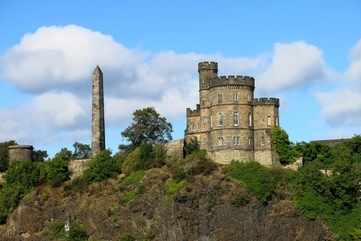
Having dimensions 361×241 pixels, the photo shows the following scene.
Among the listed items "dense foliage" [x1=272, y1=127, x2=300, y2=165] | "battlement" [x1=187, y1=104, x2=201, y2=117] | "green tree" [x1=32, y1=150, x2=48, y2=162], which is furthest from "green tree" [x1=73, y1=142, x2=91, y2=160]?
"dense foliage" [x1=272, y1=127, x2=300, y2=165]

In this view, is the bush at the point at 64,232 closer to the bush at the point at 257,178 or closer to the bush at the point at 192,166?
the bush at the point at 192,166

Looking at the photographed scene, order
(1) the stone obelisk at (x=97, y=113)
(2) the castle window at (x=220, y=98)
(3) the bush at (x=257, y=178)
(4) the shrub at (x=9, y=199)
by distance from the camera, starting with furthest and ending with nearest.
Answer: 1. (1) the stone obelisk at (x=97, y=113)
2. (4) the shrub at (x=9, y=199)
3. (2) the castle window at (x=220, y=98)
4. (3) the bush at (x=257, y=178)

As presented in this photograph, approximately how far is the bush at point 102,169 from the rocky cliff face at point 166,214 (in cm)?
88

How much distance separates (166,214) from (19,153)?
1916 centimetres

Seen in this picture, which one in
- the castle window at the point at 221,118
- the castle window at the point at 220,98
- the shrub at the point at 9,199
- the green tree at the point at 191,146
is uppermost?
the castle window at the point at 220,98

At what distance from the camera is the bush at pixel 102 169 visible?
76875 millimetres

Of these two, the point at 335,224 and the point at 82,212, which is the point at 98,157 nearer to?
the point at 82,212

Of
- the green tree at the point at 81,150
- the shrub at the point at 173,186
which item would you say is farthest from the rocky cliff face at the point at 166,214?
the green tree at the point at 81,150

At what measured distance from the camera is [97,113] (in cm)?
8250

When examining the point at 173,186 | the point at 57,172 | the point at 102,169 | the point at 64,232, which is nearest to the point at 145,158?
the point at 102,169

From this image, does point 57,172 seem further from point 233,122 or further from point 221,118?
point 233,122

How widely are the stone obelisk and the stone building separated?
1037cm

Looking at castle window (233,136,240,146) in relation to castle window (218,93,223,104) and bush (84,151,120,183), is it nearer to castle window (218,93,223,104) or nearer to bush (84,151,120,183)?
castle window (218,93,223,104)

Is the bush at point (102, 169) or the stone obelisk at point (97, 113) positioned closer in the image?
the bush at point (102, 169)
